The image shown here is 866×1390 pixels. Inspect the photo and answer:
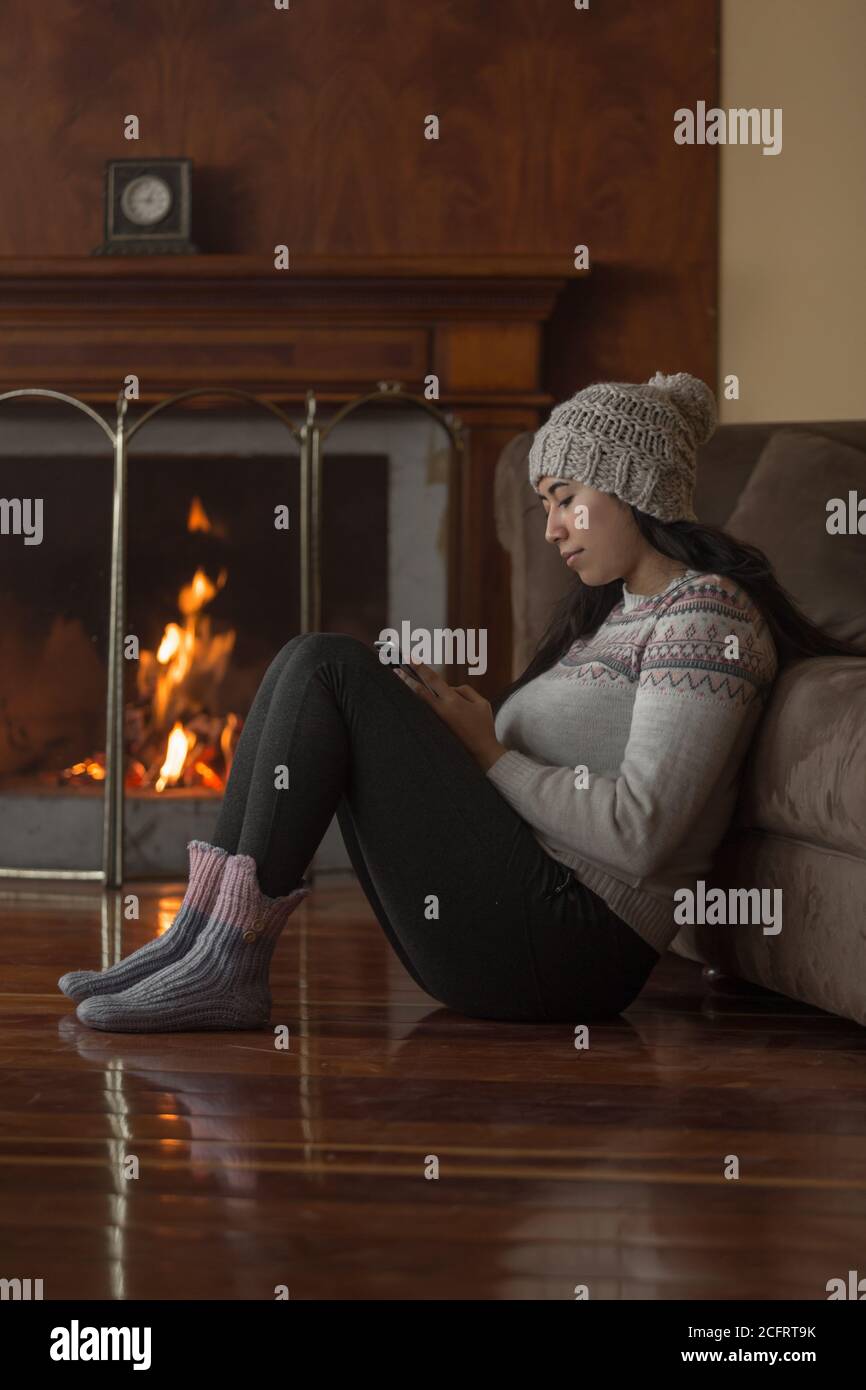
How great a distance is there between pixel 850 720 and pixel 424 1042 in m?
0.63

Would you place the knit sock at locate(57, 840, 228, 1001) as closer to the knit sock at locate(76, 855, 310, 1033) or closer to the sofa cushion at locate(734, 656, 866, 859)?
the knit sock at locate(76, 855, 310, 1033)

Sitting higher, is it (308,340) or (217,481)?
(308,340)

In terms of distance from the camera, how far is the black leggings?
184 cm

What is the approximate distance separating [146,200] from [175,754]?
4.18 ft

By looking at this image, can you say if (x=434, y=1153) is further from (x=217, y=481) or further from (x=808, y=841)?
(x=217, y=481)

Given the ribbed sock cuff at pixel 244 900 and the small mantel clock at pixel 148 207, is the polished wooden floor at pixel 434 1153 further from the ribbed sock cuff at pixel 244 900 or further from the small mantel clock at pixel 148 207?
the small mantel clock at pixel 148 207

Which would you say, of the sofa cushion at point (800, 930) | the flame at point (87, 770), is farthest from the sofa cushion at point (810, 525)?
the flame at point (87, 770)

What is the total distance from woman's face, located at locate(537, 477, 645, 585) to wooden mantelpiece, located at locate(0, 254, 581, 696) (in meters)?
1.60

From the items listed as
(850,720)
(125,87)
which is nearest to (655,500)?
(850,720)

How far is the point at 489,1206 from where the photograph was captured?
127 centimetres

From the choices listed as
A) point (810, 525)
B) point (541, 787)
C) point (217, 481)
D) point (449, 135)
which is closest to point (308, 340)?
point (217, 481)

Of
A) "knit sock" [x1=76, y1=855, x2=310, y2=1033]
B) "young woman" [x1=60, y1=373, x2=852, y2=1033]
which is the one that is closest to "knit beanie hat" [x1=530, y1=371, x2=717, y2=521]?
"young woman" [x1=60, y1=373, x2=852, y2=1033]

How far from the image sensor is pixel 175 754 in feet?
12.1

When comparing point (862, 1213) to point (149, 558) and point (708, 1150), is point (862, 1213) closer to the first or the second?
point (708, 1150)
